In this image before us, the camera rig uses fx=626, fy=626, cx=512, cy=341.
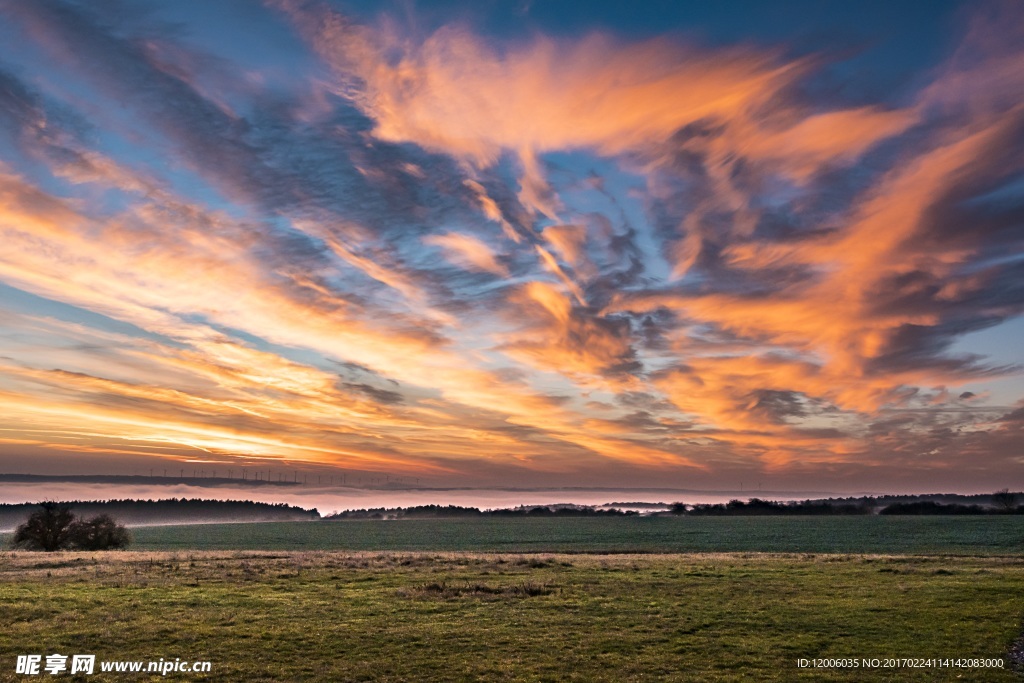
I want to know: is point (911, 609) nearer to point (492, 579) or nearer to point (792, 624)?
point (792, 624)

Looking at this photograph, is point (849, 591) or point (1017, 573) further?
point (1017, 573)

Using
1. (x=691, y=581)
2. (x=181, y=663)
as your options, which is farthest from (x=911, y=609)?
(x=181, y=663)

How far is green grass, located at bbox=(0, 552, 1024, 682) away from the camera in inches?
812

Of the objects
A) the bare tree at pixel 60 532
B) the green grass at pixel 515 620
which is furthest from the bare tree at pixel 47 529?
the green grass at pixel 515 620

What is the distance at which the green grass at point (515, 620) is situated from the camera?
20.6 meters

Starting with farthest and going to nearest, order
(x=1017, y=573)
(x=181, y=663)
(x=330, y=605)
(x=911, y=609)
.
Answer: (x=1017, y=573), (x=330, y=605), (x=911, y=609), (x=181, y=663)

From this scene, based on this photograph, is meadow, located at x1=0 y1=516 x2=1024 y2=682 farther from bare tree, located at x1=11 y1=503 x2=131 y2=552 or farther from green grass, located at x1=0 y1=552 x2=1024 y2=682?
bare tree, located at x1=11 y1=503 x2=131 y2=552

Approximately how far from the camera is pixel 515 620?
27875 millimetres

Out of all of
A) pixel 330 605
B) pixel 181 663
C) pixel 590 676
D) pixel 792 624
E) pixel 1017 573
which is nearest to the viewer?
pixel 590 676

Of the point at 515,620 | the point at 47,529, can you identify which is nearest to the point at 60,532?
the point at 47,529

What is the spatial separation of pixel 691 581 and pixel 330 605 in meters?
22.2

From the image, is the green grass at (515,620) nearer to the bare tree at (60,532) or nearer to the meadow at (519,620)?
the meadow at (519,620)

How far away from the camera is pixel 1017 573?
4234 centimetres

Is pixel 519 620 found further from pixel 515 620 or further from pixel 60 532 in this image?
pixel 60 532
